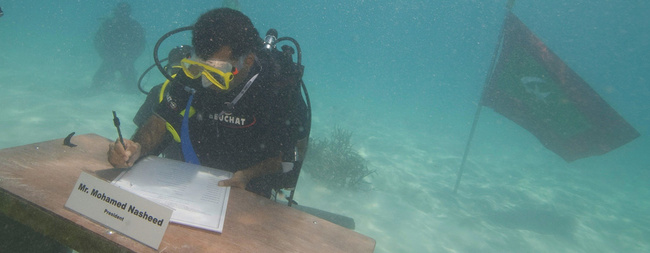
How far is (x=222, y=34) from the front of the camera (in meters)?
2.13

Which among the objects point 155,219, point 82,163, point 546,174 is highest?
point 546,174

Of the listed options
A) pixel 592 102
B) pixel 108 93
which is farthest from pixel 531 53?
pixel 108 93

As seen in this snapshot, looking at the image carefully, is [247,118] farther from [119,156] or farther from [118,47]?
[118,47]

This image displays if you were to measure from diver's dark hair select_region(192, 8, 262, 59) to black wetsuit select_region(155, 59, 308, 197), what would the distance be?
23 cm

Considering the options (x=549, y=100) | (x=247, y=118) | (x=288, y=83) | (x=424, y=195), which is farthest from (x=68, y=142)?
(x=549, y=100)

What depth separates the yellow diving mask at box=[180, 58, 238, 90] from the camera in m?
2.07

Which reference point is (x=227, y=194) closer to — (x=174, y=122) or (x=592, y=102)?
(x=174, y=122)

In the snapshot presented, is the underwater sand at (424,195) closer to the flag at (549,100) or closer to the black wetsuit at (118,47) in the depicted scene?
the black wetsuit at (118,47)

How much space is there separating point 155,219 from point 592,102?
11.8 m

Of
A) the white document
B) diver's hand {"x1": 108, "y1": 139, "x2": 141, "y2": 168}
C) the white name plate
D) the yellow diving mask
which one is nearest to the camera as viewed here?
the white name plate

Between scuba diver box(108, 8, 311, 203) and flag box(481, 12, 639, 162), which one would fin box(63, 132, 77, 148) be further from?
flag box(481, 12, 639, 162)

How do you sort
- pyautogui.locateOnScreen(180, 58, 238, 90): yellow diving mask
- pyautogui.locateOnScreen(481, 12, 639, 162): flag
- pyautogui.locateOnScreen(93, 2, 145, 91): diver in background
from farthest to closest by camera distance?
1. pyautogui.locateOnScreen(93, 2, 145, 91): diver in background
2. pyautogui.locateOnScreen(481, 12, 639, 162): flag
3. pyautogui.locateOnScreen(180, 58, 238, 90): yellow diving mask

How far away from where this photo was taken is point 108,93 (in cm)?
1559

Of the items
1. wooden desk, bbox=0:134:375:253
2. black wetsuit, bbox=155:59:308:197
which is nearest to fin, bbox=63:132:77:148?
wooden desk, bbox=0:134:375:253
